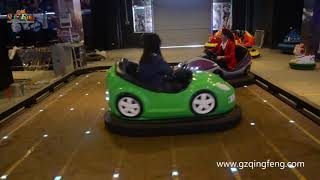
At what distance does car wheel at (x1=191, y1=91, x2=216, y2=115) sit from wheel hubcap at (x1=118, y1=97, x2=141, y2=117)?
572mm

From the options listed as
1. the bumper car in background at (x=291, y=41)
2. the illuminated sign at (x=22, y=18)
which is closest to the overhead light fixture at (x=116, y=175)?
the bumper car in background at (x=291, y=41)

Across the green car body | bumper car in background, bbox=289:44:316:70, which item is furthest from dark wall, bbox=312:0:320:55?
the green car body

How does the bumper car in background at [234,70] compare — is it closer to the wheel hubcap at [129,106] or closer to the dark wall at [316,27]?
the wheel hubcap at [129,106]

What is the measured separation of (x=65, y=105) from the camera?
469cm

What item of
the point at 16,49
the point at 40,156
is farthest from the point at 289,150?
the point at 16,49

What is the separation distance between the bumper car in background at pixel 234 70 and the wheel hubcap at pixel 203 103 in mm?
1754

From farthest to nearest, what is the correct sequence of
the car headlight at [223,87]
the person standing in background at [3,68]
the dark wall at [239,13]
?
the dark wall at [239,13], the person standing in background at [3,68], the car headlight at [223,87]

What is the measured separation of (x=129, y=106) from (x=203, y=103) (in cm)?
76

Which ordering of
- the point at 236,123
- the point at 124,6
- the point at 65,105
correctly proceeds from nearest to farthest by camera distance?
1. the point at 236,123
2. the point at 65,105
3. the point at 124,6

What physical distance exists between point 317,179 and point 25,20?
8552 mm

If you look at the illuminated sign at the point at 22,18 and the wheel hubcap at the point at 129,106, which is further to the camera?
the illuminated sign at the point at 22,18

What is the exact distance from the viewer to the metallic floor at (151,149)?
8.71 feet

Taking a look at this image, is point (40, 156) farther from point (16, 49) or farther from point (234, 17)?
point (234, 17)

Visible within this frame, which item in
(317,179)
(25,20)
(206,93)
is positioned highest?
(25,20)
